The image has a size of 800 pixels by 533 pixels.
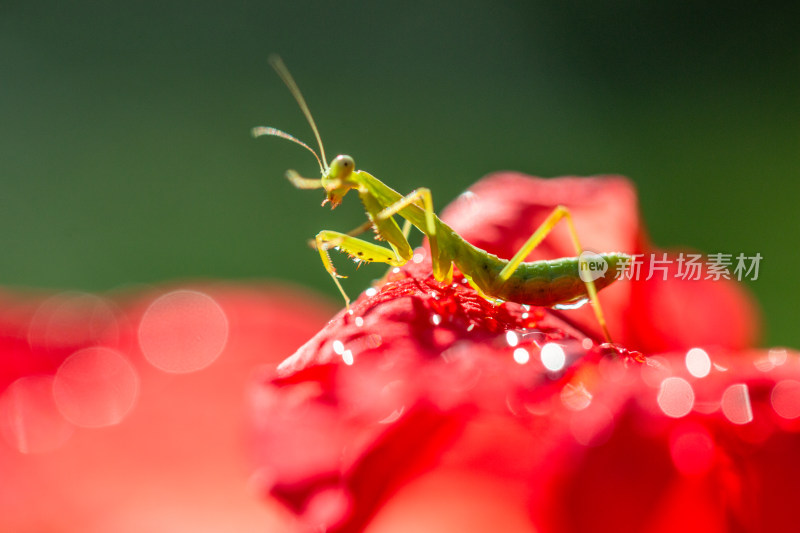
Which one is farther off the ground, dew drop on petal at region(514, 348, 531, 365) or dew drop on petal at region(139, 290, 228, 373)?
dew drop on petal at region(139, 290, 228, 373)

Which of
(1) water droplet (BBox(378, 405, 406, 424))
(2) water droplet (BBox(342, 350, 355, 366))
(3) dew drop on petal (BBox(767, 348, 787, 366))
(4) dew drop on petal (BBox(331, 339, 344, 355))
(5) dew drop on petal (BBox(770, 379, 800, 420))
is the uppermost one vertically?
(4) dew drop on petal (BBox(331, 339, 344, 355))

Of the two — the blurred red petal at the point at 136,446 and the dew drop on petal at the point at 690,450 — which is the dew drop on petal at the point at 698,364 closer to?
the dew drop on petal at the point at 690,450

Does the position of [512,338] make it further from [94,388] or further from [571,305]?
[571,305]

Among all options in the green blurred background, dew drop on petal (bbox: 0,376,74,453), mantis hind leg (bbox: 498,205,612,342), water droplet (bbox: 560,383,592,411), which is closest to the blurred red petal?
dew drop on petal (bbox: 0,376,74,453)

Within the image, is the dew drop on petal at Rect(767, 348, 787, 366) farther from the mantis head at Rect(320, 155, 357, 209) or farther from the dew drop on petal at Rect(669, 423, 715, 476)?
the mantis head at Rect(320, 155, 357, 209)

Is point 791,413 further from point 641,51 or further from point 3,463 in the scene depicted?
point 641,51

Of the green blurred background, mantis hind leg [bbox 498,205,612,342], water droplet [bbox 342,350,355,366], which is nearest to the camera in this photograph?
water droplet [bbox 342,350,355,366]
